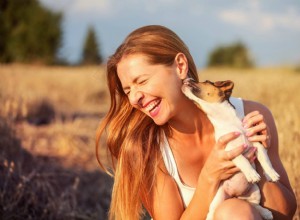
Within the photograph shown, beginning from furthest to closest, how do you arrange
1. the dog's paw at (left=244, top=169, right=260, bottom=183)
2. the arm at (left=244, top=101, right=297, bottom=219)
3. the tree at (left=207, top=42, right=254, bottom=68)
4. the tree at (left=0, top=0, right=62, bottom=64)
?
1. the tree at (left=207, top=42, right=254, bottom=68)
2. the tree at (left=0, top=0, right=62, bottom=64)
3. the arm at (left=244, top=101, right=297, bottom=219)
4. the dog's paw at (left=244, top=169, right=260, bottom=183)

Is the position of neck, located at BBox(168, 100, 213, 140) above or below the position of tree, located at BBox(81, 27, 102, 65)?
above

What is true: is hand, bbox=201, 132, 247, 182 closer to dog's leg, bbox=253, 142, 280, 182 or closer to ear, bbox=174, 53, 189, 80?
dog's leg, bbox=253, 142, 280, 182

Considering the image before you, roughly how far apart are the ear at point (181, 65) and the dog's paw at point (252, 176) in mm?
674

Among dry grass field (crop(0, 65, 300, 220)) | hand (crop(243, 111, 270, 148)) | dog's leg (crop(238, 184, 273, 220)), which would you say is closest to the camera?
hand (crop(243, 111, 270, 148))

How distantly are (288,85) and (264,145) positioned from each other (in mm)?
6470

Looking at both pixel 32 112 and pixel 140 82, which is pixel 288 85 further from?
pixel 140 82

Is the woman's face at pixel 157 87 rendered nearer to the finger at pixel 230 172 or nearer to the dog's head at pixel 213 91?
the dog's head at pixel 213 91

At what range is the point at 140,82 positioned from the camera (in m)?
2.70

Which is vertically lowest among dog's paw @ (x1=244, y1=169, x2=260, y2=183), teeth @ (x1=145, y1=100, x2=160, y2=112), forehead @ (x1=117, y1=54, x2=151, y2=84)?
dog's paw @ (x1=244, y1=169, x2=260, y2=183)

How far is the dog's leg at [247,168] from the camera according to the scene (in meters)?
2.24

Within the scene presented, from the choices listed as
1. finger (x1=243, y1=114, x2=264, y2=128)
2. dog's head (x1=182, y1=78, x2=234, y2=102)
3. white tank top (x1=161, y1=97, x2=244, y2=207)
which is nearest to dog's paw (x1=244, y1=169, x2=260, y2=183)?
finger (x1=243, y1=114, x2=264, y2=128)

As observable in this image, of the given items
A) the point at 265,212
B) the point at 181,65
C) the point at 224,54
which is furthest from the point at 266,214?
the point at 224,54

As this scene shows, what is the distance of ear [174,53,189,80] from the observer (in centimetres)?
271

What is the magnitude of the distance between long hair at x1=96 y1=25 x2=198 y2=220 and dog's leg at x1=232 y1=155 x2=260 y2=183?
618mm
